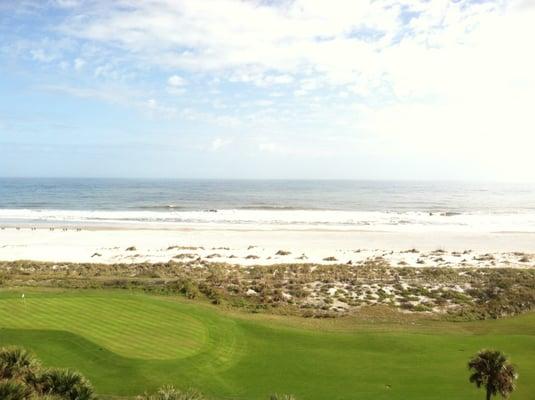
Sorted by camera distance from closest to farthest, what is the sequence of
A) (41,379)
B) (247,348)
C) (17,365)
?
(41,379) < (17,365) < (247,348)

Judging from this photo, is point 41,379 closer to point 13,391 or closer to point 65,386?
point 65,386

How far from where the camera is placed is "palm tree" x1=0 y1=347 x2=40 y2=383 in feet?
34.9

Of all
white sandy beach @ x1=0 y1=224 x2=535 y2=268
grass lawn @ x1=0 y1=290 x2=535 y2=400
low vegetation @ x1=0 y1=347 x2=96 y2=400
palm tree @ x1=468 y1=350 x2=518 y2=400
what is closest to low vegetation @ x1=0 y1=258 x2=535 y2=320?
grass lawn @ x1=0 y1=290 x2=535 y2=400

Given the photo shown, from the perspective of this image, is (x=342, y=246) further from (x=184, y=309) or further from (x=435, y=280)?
(x=184, y=309)

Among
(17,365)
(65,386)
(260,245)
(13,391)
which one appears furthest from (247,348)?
(260,245)

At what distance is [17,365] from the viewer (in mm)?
10961

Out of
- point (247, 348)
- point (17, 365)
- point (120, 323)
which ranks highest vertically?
point (17, 365)

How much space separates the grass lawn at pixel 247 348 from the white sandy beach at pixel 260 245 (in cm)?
1785

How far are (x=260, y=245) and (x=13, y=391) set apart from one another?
39.2m

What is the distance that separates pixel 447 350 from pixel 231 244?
110ft

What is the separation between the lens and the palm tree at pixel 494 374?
12.5 metres

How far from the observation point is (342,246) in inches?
1911

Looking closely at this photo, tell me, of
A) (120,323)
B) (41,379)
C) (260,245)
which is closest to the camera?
(41,379)

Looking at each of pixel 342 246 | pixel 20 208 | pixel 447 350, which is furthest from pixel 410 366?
pixel 20 208
